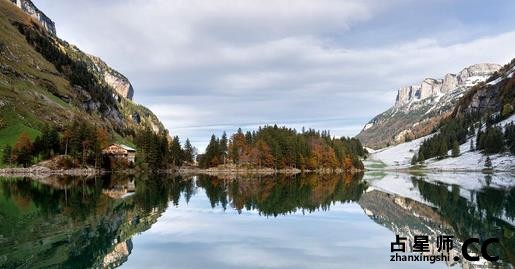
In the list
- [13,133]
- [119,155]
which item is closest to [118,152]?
[119,155]

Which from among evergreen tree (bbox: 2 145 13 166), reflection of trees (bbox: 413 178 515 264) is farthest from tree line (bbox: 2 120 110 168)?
reflection of trees (bbox: 413 178 515 264)

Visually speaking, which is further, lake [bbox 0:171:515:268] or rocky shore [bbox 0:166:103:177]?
rocky shore [bbox 0:166:103:177]

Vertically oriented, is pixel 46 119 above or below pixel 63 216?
above

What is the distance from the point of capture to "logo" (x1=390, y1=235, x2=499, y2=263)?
26.0 m

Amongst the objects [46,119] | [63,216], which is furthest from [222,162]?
[63,216]

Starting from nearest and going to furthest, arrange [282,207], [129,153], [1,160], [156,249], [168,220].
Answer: [156,249] → [168,220] → [282,207] → [1,160] → [129,153]

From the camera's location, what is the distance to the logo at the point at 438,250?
26000mm

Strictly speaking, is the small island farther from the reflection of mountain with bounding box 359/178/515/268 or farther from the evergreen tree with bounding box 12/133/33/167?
the reflection of mountain with bounding box 359/178/515/268

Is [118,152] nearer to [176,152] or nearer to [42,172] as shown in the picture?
[176,152]

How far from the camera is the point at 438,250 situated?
2878 cm

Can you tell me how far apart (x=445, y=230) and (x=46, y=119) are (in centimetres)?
18047

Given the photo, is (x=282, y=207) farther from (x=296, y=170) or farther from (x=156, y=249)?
(x=296, y=170)

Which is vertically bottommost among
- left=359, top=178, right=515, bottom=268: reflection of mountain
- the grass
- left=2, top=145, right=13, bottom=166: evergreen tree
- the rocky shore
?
left=359, top=178, right=515, bottom=268: reflection of mountain

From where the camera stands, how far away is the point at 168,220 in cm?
4278
